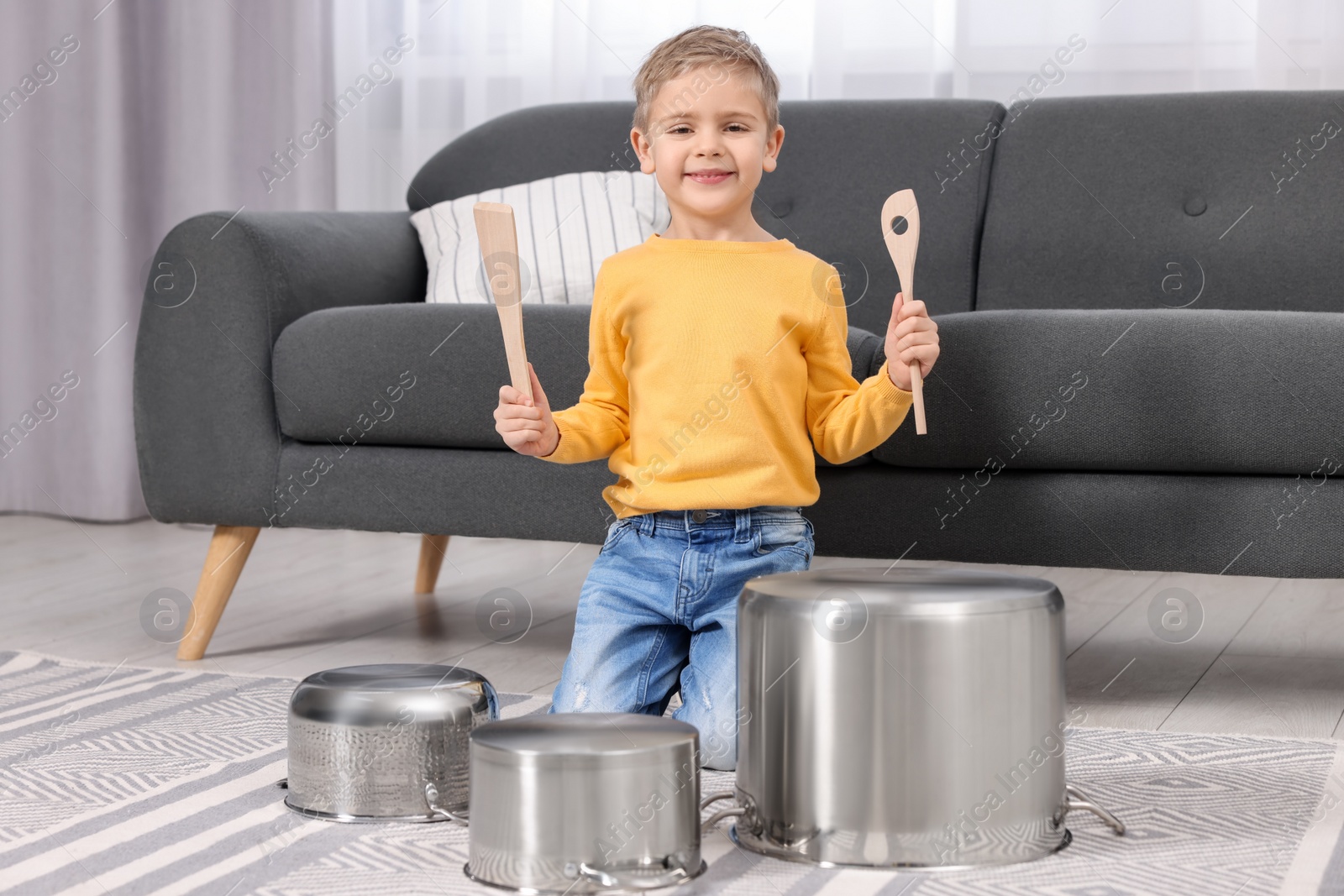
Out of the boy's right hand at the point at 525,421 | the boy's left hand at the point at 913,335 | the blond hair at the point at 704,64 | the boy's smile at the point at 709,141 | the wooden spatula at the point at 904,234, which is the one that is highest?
the blond hair at the point at 704,64

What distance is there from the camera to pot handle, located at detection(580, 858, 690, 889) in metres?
0.79

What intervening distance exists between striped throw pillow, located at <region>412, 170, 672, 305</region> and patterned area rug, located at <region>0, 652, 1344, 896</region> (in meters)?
0.66

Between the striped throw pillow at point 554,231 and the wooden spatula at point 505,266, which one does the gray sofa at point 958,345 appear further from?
the wooden spatula at point 505,266

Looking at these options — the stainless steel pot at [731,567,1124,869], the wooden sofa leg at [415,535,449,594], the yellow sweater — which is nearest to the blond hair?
the yellow sweater

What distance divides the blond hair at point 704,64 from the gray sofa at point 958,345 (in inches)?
10.5

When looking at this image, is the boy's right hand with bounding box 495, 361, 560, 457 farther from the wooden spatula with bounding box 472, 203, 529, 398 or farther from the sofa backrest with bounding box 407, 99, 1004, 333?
the sofa backrest with bounding box 407, 99, 1004, 333

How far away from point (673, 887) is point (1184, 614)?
1.24 metres

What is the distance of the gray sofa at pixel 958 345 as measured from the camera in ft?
4.12

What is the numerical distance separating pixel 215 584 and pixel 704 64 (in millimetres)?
817

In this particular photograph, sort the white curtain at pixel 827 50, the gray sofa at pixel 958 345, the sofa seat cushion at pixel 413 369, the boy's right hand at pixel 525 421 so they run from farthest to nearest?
the white curtain at pixel 827 50 → the sofa seat cushion at pixel 413 369 → the gray sofa at pixel 958 345 → the boy's right hand at pixel 525 421

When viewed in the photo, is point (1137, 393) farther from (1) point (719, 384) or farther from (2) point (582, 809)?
(2) point (582, 809)

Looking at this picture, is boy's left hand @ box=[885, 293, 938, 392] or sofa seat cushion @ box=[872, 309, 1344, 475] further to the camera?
sofa seat cushion @ box=[872, 309, 1344, 475]

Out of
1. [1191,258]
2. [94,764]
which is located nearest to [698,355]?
[94,764]

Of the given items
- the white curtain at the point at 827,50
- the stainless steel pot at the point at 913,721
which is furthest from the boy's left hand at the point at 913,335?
the white curtain at the point at 827,50
